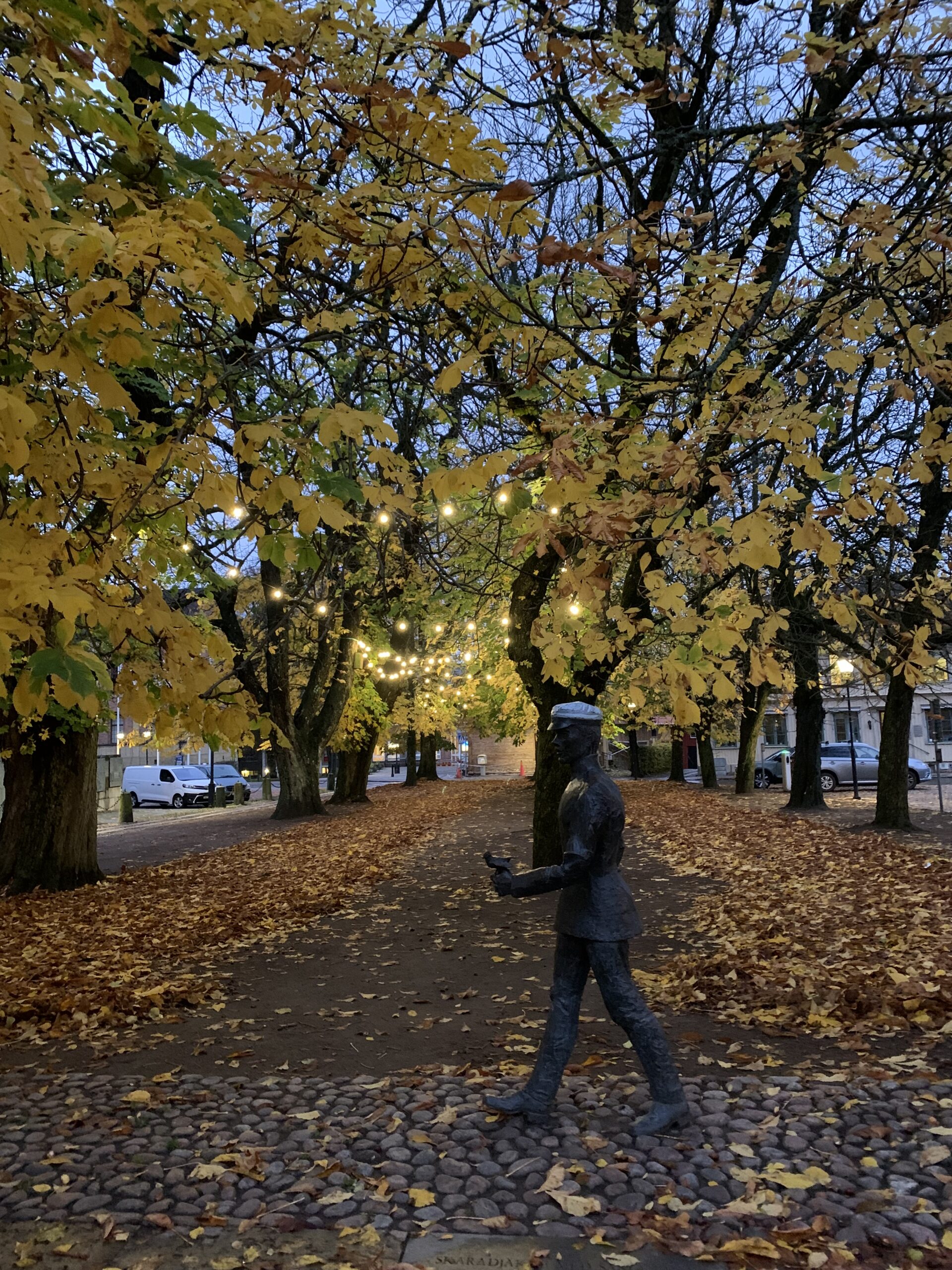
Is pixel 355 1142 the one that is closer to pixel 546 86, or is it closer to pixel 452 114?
pixel 452 114

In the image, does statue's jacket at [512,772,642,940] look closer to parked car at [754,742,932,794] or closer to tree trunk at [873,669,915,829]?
tree trunk at [873,669,915,829]

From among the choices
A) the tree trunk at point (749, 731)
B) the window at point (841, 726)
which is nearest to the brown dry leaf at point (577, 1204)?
the tree trunk at point (749, 731)

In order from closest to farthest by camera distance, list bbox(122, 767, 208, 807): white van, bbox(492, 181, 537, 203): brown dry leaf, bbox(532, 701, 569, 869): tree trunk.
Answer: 1. bbox(492, 181, 537, 203): brown dry leaf
2. bbox(532, 701, 569, 869): tree trunk
3. bbox(122, 767, 208, 807): white van

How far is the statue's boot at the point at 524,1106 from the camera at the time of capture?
398 centimetres

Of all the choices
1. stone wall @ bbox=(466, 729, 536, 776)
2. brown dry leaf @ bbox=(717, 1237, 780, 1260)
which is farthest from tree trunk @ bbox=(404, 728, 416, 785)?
brown dry leaf @ bbox=(717, 1237, 780, 1260)

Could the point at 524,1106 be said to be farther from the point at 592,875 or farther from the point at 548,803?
the point at 548,803

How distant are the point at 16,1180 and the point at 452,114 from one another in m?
5.26

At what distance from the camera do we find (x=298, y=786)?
2272cm

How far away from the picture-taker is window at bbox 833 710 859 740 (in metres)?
50.2

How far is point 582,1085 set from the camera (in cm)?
450

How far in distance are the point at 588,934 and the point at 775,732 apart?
50.5 metres

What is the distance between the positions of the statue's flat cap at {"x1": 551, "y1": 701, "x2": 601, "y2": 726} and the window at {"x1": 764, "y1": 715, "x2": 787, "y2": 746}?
46450mm

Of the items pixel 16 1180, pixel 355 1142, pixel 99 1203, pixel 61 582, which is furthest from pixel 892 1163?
pixel 61 582

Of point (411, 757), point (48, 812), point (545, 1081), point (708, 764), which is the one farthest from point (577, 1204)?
point (411, 757)
